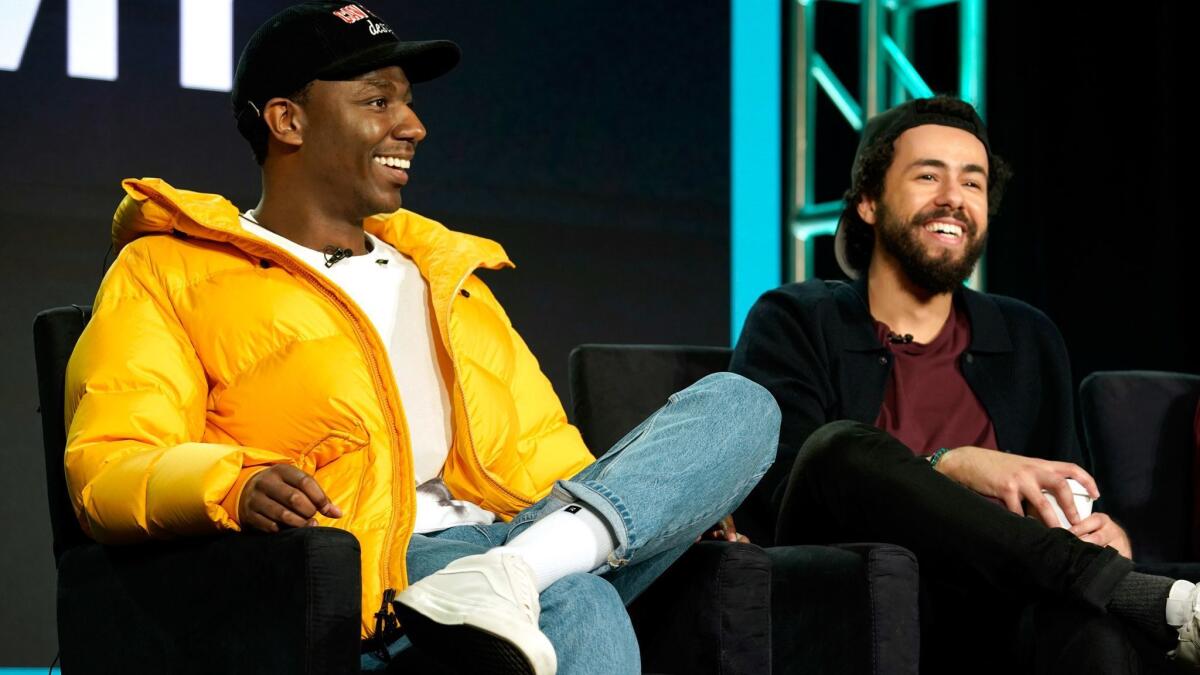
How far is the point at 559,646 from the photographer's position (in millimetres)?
Result: 1667

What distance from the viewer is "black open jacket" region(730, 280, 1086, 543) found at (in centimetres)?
254

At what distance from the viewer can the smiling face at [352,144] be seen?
2.30 m

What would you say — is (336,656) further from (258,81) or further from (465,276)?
(258,81)

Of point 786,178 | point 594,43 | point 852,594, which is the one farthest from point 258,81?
point 786,178

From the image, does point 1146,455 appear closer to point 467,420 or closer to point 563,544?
point 467,420

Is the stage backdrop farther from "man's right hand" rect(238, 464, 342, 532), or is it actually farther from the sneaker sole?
the sneaker sole

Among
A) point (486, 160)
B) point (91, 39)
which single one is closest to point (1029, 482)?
point (486, 160)

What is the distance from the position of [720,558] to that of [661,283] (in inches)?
82.0

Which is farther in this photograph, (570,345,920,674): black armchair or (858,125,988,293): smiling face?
(858,125,988,293): smiling face

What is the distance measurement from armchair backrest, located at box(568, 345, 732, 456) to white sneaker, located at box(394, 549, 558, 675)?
100 cm

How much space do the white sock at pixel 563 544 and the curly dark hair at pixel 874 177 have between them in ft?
4.18

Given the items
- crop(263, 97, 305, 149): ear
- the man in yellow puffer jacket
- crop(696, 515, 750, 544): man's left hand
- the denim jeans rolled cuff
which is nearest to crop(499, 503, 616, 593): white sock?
the man in yellow puffer jacket

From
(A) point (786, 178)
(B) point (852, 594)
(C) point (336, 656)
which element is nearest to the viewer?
(C) point (336, 656)

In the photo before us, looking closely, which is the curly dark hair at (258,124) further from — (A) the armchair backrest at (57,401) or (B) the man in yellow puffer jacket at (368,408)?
(A) the armchair backrest at (57,401)
